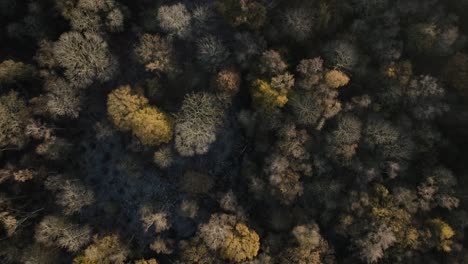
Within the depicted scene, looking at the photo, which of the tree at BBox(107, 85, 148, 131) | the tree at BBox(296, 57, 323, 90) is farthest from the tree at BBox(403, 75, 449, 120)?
the tree at BBox(107, 85, 148, 131)

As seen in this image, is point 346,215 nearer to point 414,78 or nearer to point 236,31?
point 414,78

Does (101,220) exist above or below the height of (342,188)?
below

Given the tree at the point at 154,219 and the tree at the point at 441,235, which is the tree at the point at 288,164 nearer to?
the tree at the point at 154,219

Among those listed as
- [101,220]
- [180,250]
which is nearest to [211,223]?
[180,250]

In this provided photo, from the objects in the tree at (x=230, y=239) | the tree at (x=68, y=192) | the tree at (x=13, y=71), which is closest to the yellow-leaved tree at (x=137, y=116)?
the tree at (x=68, y=192)

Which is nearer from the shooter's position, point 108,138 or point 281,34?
point 281,34

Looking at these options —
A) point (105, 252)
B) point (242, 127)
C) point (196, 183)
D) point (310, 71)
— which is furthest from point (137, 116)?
point (310, 71)
